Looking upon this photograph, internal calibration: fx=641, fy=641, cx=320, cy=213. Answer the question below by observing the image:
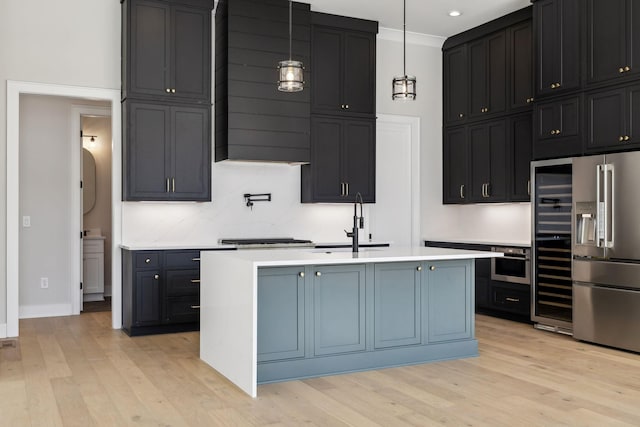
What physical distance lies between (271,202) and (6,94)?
9.17 feet

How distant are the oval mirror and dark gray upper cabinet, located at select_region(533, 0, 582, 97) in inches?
228

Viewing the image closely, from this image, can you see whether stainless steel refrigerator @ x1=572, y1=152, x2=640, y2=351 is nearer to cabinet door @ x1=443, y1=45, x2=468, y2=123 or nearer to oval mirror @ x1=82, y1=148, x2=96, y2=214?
cabinet door @ x1=443, y1=45, x2=468, y2=123

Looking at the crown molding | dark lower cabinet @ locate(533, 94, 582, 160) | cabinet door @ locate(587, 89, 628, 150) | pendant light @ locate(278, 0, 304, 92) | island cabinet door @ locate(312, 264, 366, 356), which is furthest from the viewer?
the crown molding

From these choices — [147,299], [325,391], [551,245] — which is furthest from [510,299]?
[147,299]

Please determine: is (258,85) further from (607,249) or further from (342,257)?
(607,249)

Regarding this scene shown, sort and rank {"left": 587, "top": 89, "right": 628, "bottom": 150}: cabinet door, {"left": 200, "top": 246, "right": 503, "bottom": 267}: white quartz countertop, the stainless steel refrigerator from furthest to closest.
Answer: {"left": 587, "top": 89, "right": 628, "bottom": 150}: cabinet door < the stainless steel refrigerator < {"left": 200, "top": 246, "right": 503, "bottom": 267}: white quartz countertop

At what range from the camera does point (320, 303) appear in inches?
176

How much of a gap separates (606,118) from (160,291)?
14.0 feet

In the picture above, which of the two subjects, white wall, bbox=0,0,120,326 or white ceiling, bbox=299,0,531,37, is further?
white ceiling, bbox=299,0,531,37

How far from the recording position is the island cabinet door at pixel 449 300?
4941 millimetres

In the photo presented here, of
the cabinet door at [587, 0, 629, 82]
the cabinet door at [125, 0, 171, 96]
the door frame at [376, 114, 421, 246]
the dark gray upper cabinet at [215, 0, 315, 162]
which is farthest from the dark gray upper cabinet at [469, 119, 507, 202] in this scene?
the cabinet door at [125, 0, 171, 96]

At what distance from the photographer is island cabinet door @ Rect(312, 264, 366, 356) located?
4.48 metres

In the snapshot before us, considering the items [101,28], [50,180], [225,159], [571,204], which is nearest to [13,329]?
[50,180]

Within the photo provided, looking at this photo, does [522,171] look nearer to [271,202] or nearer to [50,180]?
[271,202]
